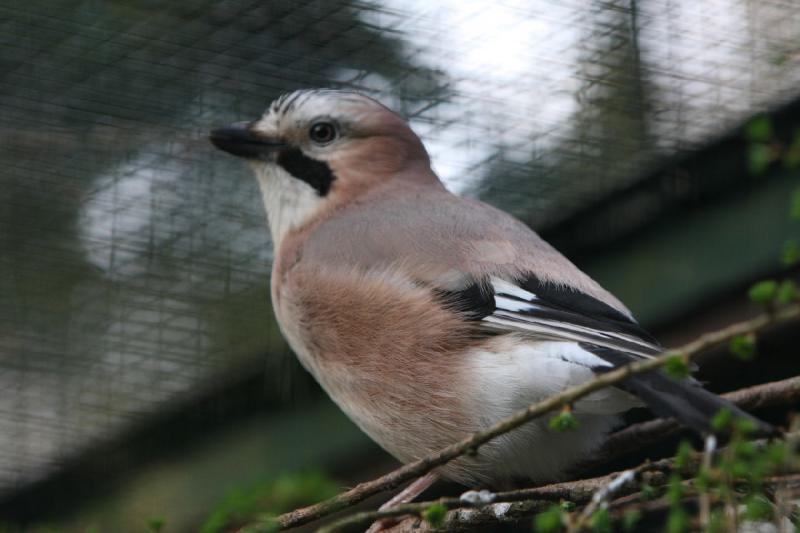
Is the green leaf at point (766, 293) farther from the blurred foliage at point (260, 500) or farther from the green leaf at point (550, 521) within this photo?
the blurred foliage at point (260, 500)

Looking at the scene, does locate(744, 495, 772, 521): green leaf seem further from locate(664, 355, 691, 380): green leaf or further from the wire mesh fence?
the wire mesh fence

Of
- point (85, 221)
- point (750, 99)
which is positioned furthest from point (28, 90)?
point (750, 99)

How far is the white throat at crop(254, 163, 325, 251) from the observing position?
2947 mm

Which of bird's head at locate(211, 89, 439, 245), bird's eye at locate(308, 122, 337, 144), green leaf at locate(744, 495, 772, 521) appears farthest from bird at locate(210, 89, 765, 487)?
green leaf at locate(744, 495, 772, 521)

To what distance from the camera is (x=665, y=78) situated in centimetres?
304

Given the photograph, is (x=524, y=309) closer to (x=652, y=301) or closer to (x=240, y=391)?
(x=652, y=301)

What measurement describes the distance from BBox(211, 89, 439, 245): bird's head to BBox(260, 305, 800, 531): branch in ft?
4.08

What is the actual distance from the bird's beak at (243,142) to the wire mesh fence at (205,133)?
34cm

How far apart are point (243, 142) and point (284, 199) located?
7.4 inches

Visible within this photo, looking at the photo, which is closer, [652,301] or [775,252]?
[775,252]

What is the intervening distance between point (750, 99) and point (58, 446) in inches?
103

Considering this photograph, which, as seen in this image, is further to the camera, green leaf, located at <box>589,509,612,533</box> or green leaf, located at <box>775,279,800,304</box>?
green leaf, located at <box>589,509,612,533</box>

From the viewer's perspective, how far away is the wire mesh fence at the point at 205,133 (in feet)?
9.81

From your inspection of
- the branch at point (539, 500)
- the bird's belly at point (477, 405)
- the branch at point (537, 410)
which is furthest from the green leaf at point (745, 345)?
the bird's belly at point (477, 405)
